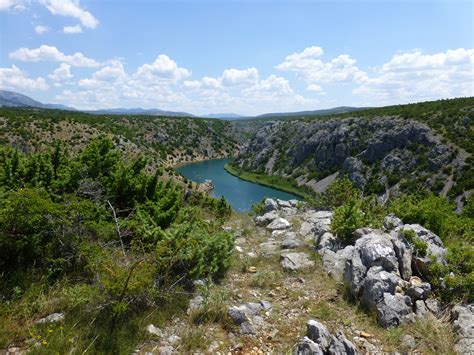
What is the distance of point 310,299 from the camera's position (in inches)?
276

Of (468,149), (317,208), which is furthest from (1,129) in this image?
(468,149)

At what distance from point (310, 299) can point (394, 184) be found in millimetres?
66768

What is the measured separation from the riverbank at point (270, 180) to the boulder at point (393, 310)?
72.2m

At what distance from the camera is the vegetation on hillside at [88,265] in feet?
17.4

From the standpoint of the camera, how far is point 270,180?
305 feet

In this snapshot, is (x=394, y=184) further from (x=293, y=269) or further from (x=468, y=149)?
(x=293, y=269)

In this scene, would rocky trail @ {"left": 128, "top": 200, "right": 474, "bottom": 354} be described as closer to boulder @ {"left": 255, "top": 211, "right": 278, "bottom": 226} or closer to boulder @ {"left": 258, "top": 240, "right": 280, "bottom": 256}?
boulder @ {"left": 258, "top": 240, "right": 280, "bottom": 256}

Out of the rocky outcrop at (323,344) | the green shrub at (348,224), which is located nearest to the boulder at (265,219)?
the green shrub at (348,224)

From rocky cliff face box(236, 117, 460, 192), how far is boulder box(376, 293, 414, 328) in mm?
60769

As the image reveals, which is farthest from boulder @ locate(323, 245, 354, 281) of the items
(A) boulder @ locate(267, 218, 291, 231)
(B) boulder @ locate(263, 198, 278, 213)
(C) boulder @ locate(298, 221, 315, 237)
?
(B) boulder @ locate(263, 198, 278, 213)

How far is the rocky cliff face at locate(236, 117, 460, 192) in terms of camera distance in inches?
2511

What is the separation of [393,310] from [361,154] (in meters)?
77.8

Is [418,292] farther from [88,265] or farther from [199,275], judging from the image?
[88,265]

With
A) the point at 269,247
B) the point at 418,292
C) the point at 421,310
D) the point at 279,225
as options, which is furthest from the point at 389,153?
the point at 421,310
